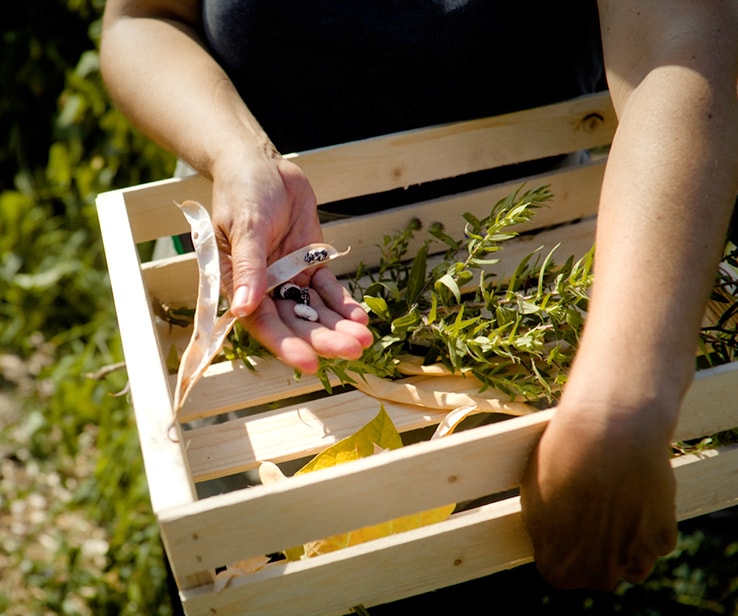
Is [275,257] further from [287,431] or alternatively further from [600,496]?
[600,496]

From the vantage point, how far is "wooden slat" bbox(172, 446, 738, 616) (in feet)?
2.73

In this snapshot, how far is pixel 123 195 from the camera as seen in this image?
48.2 inches

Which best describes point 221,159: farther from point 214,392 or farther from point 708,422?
point 708,422

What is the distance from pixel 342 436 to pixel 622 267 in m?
0.41

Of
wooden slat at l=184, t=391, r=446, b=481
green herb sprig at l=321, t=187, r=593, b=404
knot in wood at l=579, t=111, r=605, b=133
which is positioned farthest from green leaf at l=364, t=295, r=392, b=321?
knot in wood at l=579, t=111, r=605, b=133

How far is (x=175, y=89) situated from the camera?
122 cm

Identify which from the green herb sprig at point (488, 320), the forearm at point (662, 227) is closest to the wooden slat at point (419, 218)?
the green herb sprig at point (488, 320)

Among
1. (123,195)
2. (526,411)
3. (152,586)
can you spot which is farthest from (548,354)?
(152,586)

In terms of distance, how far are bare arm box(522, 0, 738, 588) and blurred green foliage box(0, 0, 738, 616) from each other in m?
0.74

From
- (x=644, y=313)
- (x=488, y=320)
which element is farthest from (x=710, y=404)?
(x=488, y=320)

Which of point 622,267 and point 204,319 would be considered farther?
point 204,319

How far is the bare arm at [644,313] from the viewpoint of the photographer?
2.57 feet

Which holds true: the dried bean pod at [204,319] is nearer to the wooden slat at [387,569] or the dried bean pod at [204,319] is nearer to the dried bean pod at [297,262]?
the dried bean pod at [297,262]

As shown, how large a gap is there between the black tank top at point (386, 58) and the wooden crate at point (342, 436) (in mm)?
57
